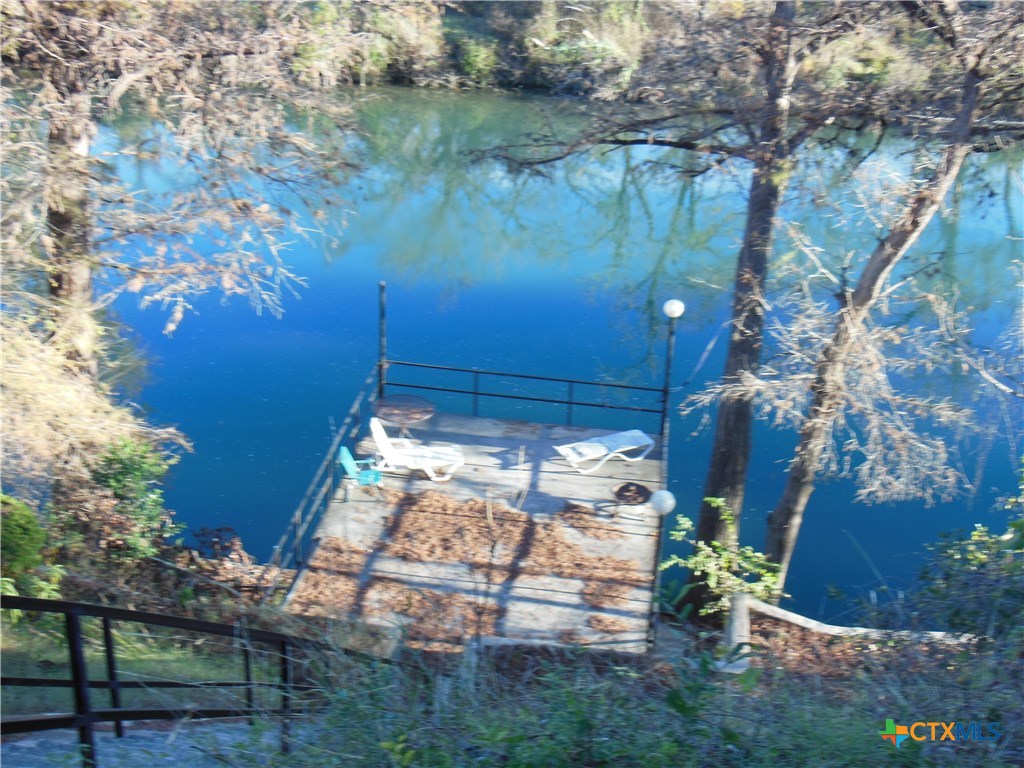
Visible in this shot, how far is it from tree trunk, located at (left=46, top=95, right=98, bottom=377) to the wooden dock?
324cm

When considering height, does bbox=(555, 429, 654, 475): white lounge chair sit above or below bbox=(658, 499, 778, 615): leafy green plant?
above

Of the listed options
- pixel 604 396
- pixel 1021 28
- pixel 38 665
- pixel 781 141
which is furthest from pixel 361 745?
pixel 604 396

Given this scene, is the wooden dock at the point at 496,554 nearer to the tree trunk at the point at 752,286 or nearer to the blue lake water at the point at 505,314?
the tree trunk at the point at 752,286

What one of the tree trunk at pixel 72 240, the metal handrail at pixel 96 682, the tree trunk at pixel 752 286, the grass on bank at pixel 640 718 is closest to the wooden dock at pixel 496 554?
the tree trunk at pixel 752 286

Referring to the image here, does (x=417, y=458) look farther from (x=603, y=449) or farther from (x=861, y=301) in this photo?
(x=861, y=301)

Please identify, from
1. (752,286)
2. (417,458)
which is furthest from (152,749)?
(752,286)

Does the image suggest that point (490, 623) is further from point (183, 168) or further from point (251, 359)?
point (251, 359)

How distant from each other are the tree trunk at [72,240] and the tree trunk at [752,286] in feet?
22.4

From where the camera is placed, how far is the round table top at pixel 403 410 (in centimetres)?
1103

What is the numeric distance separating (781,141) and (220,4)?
659cm

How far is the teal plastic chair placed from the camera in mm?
10031

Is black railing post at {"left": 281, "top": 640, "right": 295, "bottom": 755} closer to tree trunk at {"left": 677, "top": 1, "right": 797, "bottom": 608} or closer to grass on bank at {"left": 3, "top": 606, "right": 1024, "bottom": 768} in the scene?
grass on bank at {"left": 3, "top": 606, "right": 1024, "bottom": 768}

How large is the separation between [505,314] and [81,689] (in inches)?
525

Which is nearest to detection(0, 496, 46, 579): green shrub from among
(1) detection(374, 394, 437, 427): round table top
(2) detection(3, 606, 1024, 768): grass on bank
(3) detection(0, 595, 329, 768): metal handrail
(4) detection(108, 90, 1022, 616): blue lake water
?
(2) detection(3, 606, 1024, 768): grass on bank
